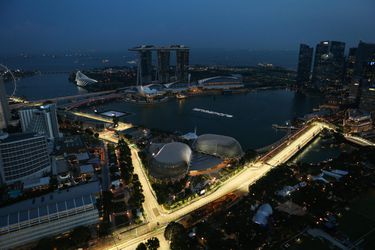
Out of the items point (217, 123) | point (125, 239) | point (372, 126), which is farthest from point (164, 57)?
point (125, 239)

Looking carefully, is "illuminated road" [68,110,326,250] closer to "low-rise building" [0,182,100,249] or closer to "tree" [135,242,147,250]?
"tree" [135,242,147,250]

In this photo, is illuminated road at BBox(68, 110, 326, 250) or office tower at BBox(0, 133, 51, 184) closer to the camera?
illuminated road at BBox(68, 110, 326, 250)

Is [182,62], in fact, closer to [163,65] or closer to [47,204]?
[163,65]

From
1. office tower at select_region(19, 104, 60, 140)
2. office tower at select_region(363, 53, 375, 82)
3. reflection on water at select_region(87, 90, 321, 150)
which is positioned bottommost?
reflection on water at select_region(87, 90, 321, 150)

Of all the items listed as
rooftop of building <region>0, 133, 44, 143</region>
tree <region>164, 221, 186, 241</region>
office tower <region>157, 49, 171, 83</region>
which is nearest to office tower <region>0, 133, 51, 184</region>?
rooftop of building <region>0, 133, 44, 143</region>

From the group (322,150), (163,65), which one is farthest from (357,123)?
(163,65)

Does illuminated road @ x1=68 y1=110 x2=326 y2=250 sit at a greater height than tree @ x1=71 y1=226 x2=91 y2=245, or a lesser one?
lesser

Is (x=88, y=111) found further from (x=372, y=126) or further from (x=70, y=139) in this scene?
(x=372, y=126)
